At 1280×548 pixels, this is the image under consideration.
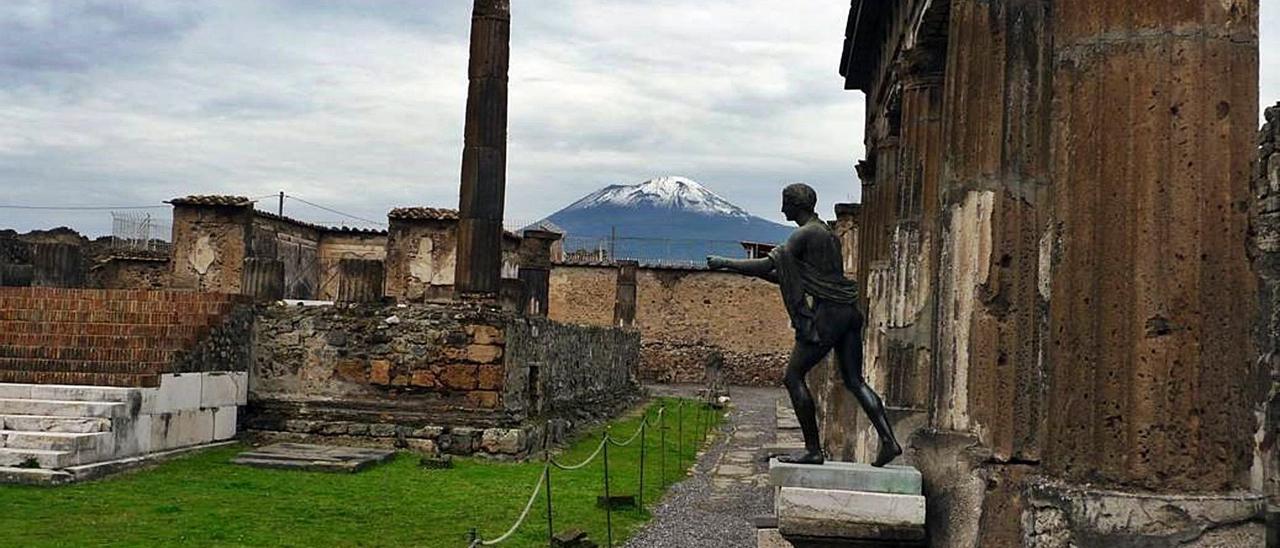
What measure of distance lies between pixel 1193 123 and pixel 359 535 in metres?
6.72

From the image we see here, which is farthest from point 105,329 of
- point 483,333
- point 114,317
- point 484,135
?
point 484,135

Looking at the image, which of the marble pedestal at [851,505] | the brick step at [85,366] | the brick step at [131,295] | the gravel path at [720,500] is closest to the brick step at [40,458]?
the brick step at [85,366]

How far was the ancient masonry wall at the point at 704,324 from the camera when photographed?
39.4 metres

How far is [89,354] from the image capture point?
12.8m

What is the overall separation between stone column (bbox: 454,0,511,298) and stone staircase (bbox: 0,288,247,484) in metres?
3.06

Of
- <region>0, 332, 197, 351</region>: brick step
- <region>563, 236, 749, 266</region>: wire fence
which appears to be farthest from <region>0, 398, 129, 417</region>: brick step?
<region>563, 236, 749, 266</region>: wire fence

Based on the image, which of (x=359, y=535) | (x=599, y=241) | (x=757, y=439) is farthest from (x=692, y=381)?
(x=359, y=535)

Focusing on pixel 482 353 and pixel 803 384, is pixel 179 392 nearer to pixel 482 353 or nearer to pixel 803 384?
pixel 482 353

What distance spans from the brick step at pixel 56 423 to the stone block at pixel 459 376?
4002 mm

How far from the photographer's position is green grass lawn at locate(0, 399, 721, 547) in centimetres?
870

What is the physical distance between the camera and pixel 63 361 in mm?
12602

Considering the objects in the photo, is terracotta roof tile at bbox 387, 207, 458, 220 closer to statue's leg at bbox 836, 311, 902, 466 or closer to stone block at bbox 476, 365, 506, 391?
stone block at bbox 476, 365, 506, 391

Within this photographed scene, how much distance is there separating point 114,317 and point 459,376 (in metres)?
3.96

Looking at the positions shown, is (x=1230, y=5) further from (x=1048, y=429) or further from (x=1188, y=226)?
(x=1048, y=429)
